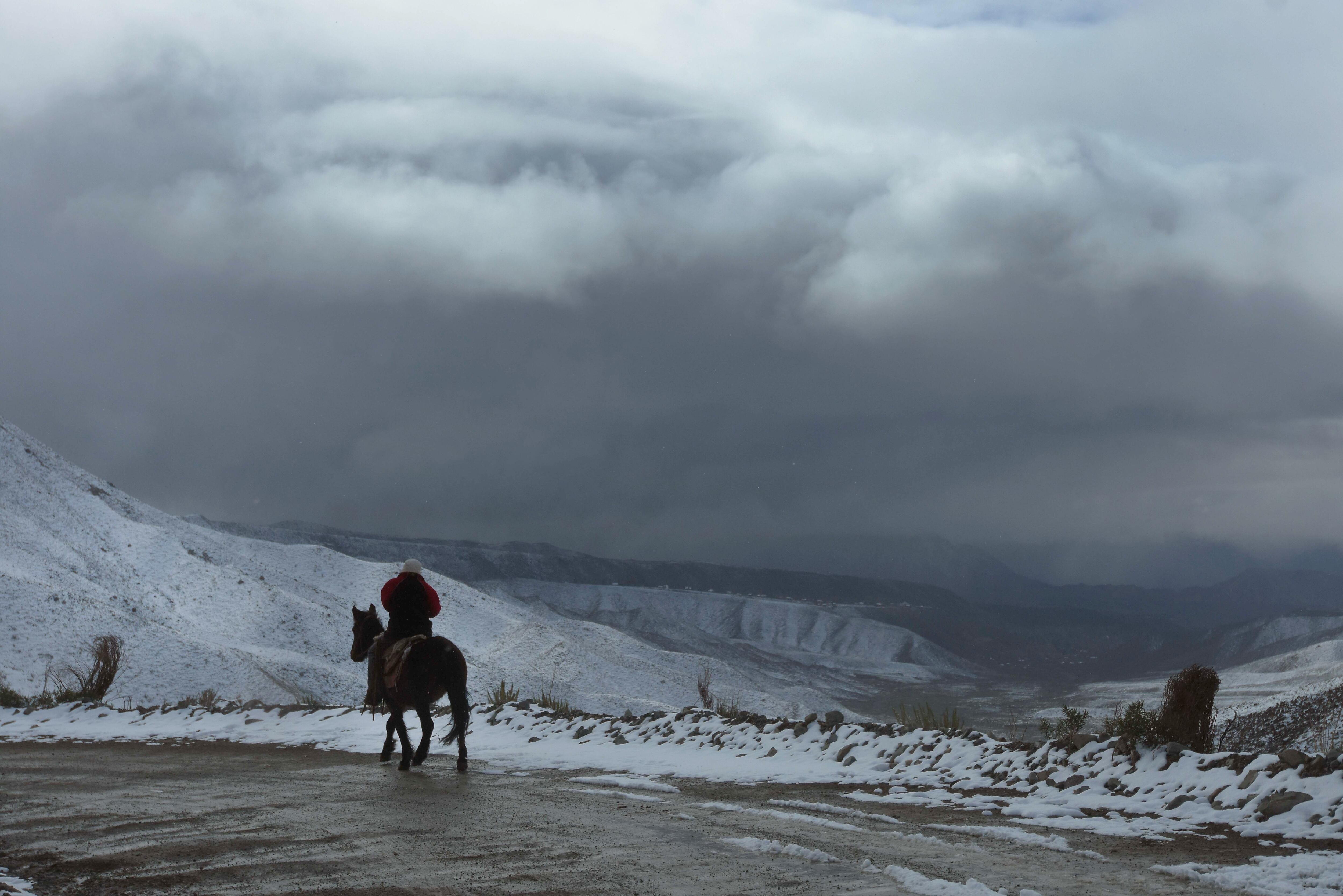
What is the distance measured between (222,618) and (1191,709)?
6115 cm

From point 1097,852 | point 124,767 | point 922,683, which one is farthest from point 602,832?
point 922,683

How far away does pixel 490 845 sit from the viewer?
8258mm

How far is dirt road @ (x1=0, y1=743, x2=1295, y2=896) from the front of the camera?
22.9 feet

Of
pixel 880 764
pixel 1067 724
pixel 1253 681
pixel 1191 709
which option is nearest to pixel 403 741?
pixel 880 764

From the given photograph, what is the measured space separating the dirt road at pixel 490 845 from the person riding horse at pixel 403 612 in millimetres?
2350

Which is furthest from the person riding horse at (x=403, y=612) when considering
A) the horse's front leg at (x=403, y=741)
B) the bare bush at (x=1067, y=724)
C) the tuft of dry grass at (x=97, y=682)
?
the tuft of dry grass at (x=97, y=682)

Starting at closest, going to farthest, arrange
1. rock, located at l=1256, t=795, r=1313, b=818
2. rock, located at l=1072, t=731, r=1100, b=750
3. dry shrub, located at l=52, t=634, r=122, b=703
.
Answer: rock, located at l=1256, t=795, r=1313, b=818
rock, located at l=1072, t=731, r=1100, b=750
dry shrub, located at l=52, t=634, r=122, b=703

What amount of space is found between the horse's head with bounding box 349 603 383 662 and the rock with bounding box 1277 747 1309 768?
11323 millimetres

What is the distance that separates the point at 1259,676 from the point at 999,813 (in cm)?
12752

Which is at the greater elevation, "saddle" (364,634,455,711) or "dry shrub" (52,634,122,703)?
"saddle" (364,634,455,711)

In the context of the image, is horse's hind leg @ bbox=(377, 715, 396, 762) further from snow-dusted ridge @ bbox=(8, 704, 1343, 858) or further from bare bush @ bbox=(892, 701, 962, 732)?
bare bush @ bbox=(892, 701, 962, 732)

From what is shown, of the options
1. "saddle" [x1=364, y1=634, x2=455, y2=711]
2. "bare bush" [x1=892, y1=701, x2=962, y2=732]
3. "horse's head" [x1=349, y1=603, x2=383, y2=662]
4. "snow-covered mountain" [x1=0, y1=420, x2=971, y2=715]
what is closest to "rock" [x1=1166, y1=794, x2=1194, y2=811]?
"bare bush" [x1=892, y1=701, x2=962, y2=732]

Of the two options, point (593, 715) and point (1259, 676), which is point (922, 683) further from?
point (593, 715)

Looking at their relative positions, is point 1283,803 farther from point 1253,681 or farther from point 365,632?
point 1253,681
